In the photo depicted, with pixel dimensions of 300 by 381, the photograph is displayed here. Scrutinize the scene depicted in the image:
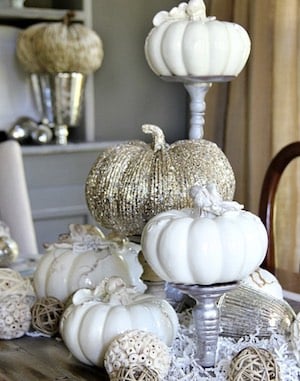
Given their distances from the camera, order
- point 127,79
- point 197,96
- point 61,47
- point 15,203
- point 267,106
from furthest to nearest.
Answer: point 127,79 < point 61,47 < point 267,106 < point 15,203 < point 197,96

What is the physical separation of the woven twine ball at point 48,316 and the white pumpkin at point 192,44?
39 centimetres

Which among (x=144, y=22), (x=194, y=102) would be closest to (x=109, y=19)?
(x=144, y=22)

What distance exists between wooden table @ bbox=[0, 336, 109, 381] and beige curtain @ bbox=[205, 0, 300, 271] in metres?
1.63

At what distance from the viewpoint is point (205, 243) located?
86 centimetres

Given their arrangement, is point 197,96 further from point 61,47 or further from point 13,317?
point 61,47

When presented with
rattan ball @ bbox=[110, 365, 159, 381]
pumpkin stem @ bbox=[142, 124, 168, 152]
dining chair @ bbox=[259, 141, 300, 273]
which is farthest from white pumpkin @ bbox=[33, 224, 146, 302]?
dining chair @ bbox=[259, 141, 300, 273]

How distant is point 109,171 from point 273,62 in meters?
1.69

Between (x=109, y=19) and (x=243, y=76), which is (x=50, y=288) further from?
(x=109, y=19)

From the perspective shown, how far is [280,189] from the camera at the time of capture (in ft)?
8.51

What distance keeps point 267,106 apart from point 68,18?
33.3 inches

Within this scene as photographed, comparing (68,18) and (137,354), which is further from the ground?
(68,18)

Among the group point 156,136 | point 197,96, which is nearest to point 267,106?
point 197,96

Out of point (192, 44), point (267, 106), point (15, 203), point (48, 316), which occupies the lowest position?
point (15, 203)

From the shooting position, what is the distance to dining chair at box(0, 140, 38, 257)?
2.23 metres
